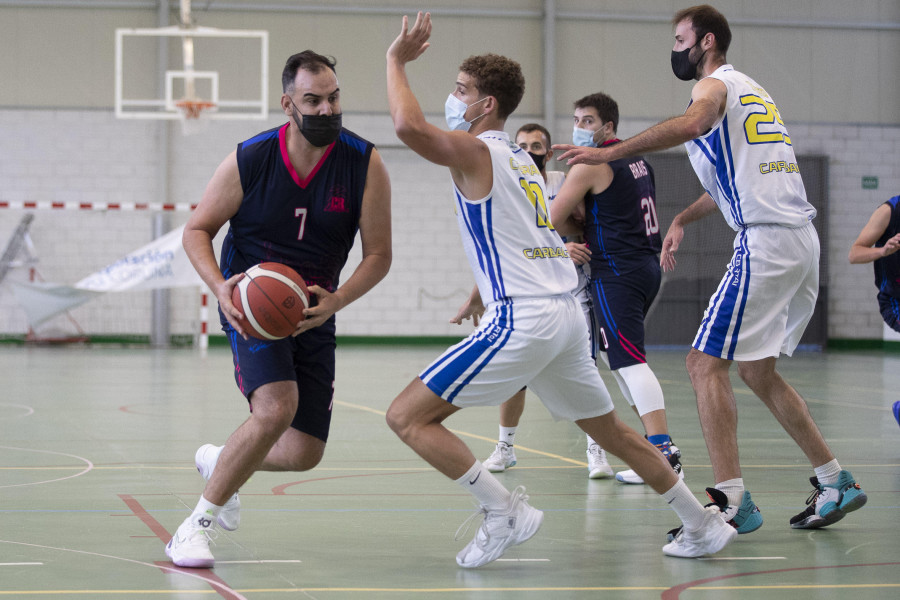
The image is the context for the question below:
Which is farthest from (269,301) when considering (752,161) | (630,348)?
(630,348)

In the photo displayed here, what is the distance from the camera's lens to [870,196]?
2195 centimetres

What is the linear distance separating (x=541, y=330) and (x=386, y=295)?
17.5 m

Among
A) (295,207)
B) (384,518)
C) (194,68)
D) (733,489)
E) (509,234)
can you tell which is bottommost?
(384,518)

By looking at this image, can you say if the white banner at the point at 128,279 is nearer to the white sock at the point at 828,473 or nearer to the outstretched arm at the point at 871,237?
the outstretched arm at the point at 871,237

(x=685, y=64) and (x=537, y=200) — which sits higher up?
(x=685, y=64)

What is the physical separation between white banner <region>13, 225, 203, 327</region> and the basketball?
1482cm

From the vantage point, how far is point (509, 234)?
12.5ft

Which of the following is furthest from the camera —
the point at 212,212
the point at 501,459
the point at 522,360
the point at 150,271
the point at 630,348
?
the point at 150,271

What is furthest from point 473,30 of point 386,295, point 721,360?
point 721,360

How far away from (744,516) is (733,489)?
0.12m

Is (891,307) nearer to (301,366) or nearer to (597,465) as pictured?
(597,465)

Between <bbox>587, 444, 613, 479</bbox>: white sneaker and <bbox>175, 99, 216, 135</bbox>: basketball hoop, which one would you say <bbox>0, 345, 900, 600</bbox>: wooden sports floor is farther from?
<bbox>175, 99, 216, 135</bbox>: basketball hoop

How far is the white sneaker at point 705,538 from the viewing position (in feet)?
13.1

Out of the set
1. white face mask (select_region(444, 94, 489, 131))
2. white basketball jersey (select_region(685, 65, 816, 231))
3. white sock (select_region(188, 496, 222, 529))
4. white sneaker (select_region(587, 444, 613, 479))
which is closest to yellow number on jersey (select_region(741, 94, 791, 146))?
white basketball jersey (select_region(685, 65, 816, 231))
